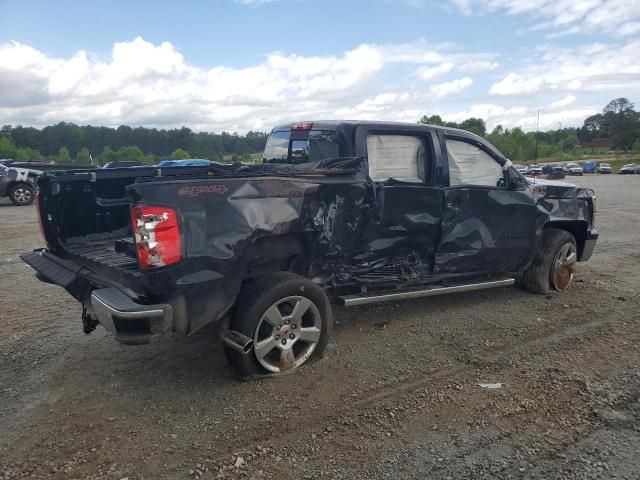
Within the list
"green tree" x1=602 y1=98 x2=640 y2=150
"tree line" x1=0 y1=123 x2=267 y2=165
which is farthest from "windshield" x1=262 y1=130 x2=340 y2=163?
"green tree" x1=602 y1=98 x2=640 y2=150

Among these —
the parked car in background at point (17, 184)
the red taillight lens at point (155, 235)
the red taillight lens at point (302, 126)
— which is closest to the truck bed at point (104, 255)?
the red taillight lens at point (155, 235)

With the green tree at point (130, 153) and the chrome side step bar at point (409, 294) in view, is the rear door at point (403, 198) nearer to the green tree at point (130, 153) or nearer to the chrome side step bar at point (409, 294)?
the chrome side step bar at point (409, 294)

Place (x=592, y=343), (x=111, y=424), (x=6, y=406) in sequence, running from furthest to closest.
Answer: (x=592, y=343) → (x=6, y=406) → (x=111, y=424)

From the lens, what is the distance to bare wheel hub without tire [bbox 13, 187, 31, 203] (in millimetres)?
17058

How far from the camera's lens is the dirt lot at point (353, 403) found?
9.56ft

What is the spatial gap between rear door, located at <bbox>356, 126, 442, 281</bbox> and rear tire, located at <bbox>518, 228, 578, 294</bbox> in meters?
1.82

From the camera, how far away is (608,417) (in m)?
3.40

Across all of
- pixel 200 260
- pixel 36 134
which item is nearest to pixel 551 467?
pixel 200 260

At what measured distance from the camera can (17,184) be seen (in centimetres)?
1700

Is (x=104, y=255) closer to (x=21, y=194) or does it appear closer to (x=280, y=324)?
(x=280, y=324)

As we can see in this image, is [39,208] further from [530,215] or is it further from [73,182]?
[530,215]

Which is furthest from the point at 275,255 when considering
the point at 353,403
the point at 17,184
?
the point at 17,184

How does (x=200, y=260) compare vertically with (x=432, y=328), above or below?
above

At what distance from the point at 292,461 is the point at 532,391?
1.87 metres
